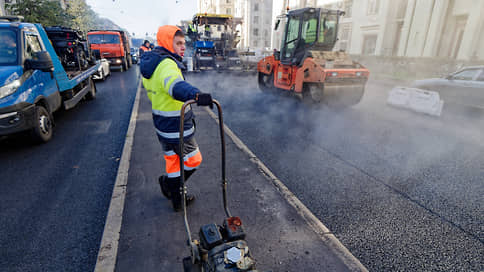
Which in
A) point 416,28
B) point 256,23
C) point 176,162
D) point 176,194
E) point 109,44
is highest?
point 256,23

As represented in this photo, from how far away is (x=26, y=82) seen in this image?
457 cm

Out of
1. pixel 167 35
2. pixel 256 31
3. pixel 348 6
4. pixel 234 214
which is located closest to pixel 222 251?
pixel 234 214

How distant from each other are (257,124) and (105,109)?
4.71 metres

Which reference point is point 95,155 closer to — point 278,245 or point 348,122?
→ point 278,245

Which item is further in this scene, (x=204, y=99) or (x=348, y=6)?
(x=348, y=6)

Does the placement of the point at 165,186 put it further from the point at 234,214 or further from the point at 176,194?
the point at 234,214

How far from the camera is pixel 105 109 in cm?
793

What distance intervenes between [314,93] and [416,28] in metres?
16.6

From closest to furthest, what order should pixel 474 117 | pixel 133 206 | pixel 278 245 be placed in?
pixel 278 245
pixel 133 206
pixel 474 117

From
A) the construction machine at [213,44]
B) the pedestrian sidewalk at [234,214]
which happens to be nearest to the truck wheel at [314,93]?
the pedestrian sidewalk at [234,214]

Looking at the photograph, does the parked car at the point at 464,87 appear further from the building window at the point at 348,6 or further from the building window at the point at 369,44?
the building window at the point at 348,6

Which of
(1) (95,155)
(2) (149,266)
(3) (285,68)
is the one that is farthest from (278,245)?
(3) (285,68)

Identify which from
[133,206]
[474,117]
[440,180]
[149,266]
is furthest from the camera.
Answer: [474,117]

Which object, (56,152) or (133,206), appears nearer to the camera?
(133,206)
